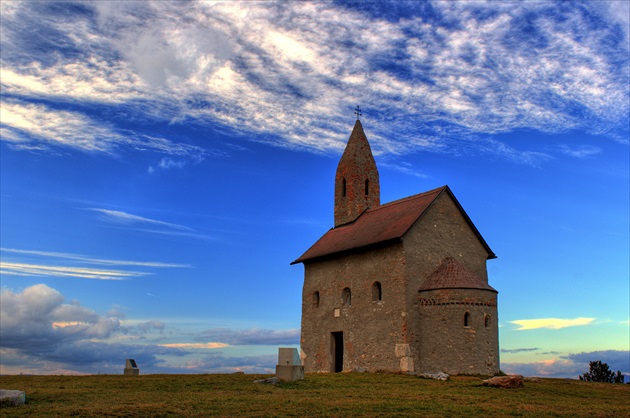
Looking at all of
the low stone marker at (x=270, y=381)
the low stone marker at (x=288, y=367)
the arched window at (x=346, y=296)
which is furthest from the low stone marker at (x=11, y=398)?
the arched window at (x=346, y=296)

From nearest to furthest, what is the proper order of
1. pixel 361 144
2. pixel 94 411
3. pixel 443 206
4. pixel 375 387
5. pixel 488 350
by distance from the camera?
pixel 94 411
pixel 375 387
pixel 488 350
pixel 443 206
pixel 361 144

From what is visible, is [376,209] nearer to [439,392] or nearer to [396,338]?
[396,338]

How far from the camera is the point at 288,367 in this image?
24.2 meters

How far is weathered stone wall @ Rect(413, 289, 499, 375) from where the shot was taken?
29.9 metres

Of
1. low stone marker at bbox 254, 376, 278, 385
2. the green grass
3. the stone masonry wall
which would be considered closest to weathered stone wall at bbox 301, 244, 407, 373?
the stone masonry wall

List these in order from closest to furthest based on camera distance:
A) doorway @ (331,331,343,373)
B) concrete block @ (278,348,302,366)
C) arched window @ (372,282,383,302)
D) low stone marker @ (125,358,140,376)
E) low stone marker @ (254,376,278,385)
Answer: low stone marker @ (254,376,278,385) → concrete block @ (278,348,302,366) → low stone marker @ (125,358,140,376) → arched window @ (372,282,383,302) → doorway @ (331,331,343,373)

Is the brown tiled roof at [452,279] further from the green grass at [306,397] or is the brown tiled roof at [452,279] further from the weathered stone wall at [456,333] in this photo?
the green grass at [306,397]

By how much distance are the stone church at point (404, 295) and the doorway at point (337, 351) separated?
0.20 ft

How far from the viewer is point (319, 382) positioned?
24625mm

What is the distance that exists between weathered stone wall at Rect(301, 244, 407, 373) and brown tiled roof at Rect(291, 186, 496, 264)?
2.27ft

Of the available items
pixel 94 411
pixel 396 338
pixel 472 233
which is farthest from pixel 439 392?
pixel 472 233

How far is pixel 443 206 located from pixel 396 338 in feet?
27.9

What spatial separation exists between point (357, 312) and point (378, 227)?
5297 millimetres

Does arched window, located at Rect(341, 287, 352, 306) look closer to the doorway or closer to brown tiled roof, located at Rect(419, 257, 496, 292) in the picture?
the doorway
